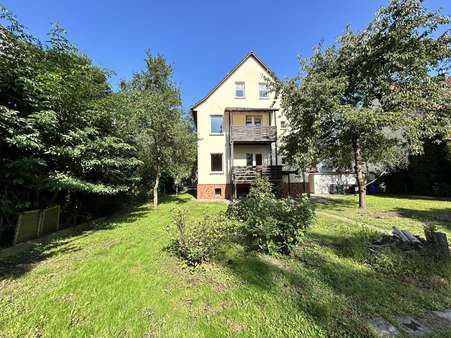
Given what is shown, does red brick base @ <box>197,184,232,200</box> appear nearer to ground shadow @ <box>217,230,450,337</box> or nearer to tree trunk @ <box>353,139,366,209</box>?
tree trunk @ <box>353,139,366,209</box>

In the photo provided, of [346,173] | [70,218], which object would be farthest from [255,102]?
[70,218]

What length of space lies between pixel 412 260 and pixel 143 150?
42.6 ft

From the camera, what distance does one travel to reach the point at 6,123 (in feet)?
19.5

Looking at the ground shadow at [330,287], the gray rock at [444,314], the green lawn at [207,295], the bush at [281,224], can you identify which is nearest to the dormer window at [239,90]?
the bush at [281,224]

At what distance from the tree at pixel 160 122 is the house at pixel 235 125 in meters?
3.15

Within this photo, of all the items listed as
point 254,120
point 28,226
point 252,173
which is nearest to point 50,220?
point 28,226

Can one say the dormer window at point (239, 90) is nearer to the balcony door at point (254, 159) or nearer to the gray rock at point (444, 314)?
the balcony door at point (254, 159)

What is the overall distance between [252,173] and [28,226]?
1328cm

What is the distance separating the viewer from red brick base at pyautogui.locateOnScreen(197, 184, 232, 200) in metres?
18.2

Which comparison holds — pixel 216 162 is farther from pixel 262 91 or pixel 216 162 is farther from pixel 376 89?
pixel 376 89

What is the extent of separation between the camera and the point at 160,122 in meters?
13.6

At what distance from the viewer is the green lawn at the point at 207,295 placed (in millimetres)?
3021

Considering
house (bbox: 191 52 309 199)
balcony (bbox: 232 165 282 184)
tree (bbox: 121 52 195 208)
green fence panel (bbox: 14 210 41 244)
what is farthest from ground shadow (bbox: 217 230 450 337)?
house (bbox: 191 52 309 199)

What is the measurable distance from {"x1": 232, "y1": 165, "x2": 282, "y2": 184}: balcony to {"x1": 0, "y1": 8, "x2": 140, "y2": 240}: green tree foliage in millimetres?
10261
